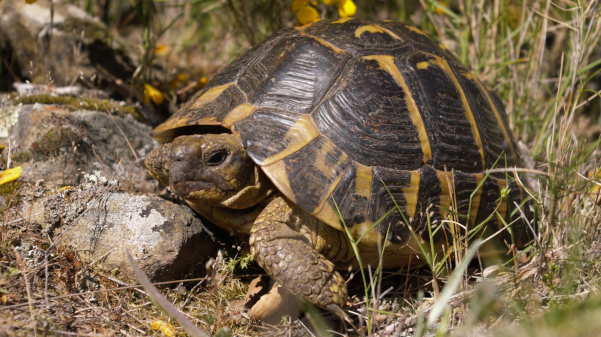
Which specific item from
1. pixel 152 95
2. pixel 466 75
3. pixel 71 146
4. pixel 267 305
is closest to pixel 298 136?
pixel 267 305

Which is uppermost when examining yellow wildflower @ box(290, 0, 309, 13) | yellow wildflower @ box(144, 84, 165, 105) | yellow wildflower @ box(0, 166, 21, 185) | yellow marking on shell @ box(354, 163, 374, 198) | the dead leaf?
yellow wildflower @ box(290, 0, 309, 13)

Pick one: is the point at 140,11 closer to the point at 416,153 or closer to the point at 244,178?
the point at 244,178

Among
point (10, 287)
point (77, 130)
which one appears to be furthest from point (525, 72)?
point (10, 287)

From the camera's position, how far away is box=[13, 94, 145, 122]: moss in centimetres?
285

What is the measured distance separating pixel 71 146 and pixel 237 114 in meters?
1.14

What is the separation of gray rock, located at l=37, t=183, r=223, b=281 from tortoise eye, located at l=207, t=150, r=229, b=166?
0.42 meters

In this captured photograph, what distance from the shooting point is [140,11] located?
3232 mm

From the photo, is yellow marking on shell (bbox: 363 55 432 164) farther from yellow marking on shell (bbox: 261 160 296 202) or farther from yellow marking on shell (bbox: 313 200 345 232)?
yellow marking on shell (bbox: 261 160 296 202)

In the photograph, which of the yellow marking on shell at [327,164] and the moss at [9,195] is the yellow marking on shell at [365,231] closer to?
the yellow marking on shell at [327,164]

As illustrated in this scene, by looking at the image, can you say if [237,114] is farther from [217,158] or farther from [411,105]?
[411,105]

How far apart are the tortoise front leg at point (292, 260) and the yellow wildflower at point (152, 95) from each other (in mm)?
1710

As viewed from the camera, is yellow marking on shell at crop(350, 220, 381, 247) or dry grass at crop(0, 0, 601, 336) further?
yellow marking on shell at crop(350, 220, 381, 247)

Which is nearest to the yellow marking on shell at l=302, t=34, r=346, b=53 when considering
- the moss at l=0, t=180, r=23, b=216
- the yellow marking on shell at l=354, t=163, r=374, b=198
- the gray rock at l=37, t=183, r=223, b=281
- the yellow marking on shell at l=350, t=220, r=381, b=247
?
the yellow marking on shell at l=354, t=163, r=374, b=198

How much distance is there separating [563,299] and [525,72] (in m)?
2.15
